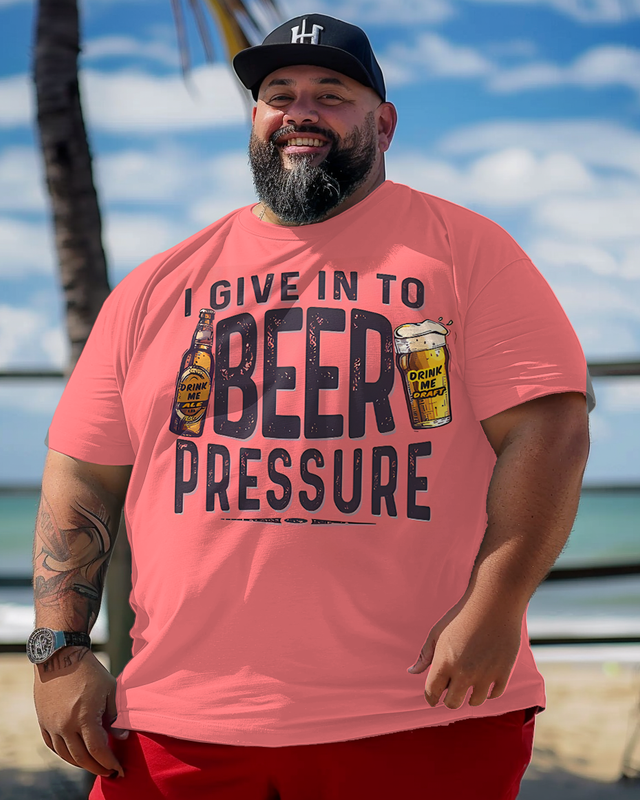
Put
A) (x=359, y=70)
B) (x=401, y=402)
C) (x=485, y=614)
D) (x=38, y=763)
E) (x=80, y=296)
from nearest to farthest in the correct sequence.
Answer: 1. (x=485, y=614)
2. (x=401, y=402)
3. (x=359, y=70)
4. (x=80, y=296)
5. (x=38, y=763)

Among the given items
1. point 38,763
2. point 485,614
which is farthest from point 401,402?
point 38,763

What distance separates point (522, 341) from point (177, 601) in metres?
0.67

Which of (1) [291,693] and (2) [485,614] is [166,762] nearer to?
(1) [291,693]

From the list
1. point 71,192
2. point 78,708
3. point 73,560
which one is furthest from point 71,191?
point 78,708

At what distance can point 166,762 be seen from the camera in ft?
4.27

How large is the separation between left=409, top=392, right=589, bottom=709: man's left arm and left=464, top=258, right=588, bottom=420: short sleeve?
0.09 feet

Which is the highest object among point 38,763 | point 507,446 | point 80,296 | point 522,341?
point 80,296

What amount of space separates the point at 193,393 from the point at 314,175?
0.43 metres

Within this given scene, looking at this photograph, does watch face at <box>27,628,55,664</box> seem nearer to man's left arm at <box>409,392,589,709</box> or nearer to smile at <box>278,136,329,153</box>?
man's left arm at <box>409,392,589,709</box>

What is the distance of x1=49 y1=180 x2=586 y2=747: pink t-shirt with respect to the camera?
4.06 feet

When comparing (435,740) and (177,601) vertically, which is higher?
(177,601)

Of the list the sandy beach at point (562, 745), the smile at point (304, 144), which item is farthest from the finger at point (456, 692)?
the sandy beach at point (562, 745)

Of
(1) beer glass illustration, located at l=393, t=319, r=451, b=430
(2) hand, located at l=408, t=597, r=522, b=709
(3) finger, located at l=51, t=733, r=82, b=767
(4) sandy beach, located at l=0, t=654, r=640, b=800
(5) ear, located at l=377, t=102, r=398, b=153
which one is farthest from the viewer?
(4) sandy beach, located at l=0, t=654, r=640, b=800

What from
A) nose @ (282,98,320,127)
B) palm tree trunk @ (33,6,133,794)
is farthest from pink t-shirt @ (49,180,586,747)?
palm tree trunk @ (33,6,133,794)
